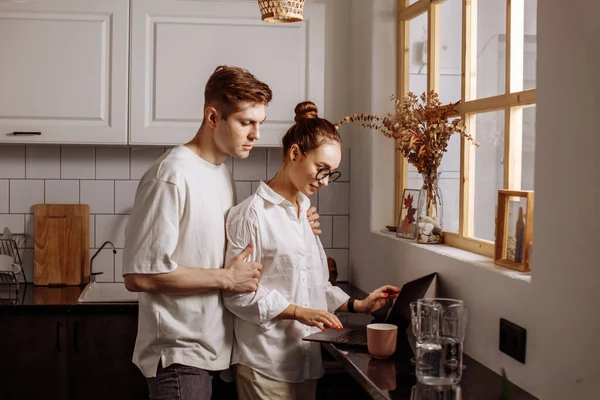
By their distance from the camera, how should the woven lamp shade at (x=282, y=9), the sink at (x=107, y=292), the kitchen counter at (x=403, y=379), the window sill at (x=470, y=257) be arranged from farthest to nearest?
1. the sink at (x=107, y=292)
2. the woven lamp shade at (x=282, y=9)
3. the window sill at (x=470, y=257)
4. the kitchen counter at (x=403, y=379)

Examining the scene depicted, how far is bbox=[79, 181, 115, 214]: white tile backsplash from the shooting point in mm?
3324

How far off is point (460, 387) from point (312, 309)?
18.0 inches

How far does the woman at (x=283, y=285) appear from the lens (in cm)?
198

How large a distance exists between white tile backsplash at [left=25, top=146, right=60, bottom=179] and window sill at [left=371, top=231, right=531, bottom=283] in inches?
60.8

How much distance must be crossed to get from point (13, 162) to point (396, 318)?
201 cm

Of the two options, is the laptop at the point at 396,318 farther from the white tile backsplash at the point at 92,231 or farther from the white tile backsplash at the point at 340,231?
the white tile backsplash at the point at 92,231

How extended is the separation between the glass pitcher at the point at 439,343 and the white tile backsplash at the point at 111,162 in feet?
6.55

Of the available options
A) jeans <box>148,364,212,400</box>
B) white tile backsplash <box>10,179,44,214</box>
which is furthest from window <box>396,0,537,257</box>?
white tile backsplash <box>10,179,44,214</box>

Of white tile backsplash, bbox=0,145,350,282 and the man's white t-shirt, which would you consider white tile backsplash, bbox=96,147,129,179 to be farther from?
the man's white t-shirt

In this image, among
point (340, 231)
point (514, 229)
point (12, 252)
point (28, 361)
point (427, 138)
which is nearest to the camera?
point (514, 229)

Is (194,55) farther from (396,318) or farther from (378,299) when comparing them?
(396,318)

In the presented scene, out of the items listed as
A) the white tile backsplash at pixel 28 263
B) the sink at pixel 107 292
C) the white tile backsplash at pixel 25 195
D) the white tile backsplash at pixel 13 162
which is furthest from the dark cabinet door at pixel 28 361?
the white tile backsplash at pixel 13 162

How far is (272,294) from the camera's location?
197 cm

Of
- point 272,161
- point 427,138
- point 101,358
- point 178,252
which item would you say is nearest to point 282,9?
point 427,138
